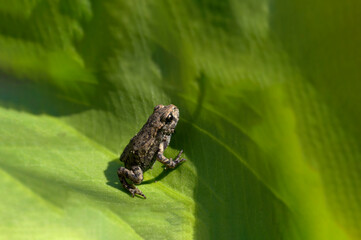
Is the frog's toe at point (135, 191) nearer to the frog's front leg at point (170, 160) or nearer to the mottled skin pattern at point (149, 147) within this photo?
the mottled skin pattern at point (149, 147)

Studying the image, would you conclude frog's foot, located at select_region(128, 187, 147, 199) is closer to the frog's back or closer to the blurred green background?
the blurred green background

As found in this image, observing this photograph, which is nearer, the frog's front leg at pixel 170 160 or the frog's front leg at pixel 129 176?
the frog's front leg at pixel 170 160

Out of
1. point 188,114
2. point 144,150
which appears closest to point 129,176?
point 144,150

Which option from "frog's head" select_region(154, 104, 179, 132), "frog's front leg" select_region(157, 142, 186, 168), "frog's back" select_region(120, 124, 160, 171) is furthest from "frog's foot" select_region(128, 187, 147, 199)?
"frog's back" select_region(120, 124, 160, 171)

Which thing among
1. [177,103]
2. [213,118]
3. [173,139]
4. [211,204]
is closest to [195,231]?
[211,204]

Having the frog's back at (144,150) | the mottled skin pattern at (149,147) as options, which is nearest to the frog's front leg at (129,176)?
the mottled skin pattern at (149,147)

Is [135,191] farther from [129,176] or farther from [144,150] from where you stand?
[144,150]

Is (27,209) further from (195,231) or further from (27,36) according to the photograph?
(27,36)
